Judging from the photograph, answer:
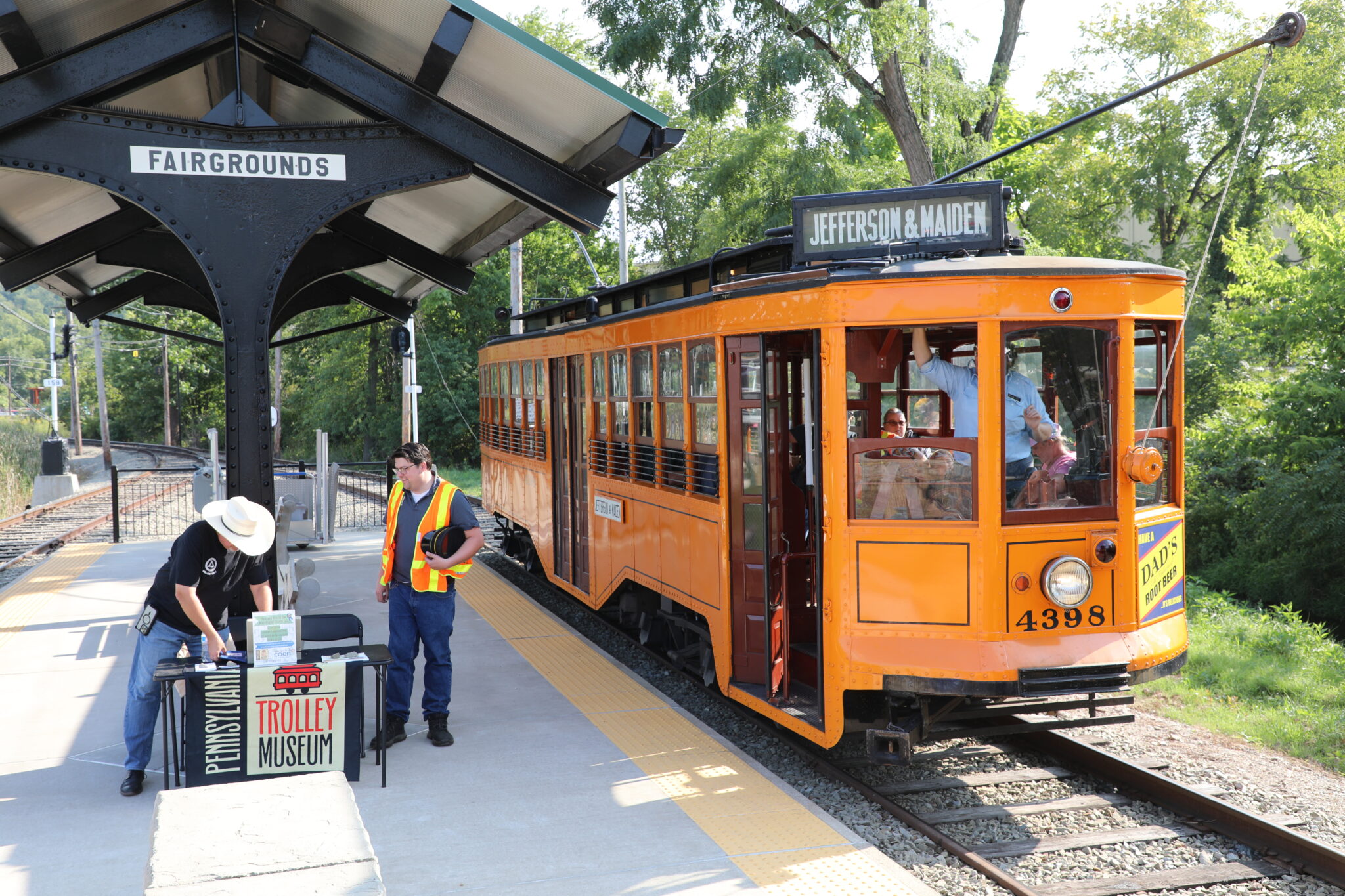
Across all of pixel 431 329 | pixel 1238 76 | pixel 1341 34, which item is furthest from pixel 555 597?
pixel 431 329

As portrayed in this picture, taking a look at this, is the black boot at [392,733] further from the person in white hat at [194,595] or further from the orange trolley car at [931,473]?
the orange trolley car at [931,473]

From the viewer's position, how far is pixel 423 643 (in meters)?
6.40

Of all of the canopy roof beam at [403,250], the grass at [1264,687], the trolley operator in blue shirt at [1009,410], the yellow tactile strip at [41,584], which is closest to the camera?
the trolley operator in blue shirt at [1009,410]

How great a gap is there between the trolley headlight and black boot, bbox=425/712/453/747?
11.1 ft

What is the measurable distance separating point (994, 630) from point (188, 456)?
128ft

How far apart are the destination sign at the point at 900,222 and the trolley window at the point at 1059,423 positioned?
0.75 m

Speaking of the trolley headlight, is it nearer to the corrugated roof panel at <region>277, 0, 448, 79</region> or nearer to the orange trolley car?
the orange trolley car

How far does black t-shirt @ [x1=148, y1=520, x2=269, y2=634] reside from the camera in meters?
5.42

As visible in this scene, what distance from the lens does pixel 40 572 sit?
12.8 meters

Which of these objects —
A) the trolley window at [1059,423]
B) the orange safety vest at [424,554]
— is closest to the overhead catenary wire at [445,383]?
the orange safety vest at [424,554]

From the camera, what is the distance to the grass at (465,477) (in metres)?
28.2

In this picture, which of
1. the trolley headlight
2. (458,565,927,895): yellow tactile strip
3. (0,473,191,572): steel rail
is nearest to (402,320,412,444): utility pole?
(0,473,191,572): steel rail

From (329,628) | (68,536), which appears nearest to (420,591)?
(329,628)

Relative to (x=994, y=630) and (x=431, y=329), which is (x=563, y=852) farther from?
(x=431, y=329)
